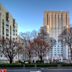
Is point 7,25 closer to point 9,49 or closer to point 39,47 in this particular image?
point 39,47

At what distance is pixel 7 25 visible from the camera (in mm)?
129375

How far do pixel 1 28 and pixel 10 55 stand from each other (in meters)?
47.4

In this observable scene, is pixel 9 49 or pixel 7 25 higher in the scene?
pixel 7 25

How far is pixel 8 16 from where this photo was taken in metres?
131

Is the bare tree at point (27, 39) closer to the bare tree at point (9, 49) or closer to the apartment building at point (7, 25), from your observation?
the bare tree at point (9, 49)

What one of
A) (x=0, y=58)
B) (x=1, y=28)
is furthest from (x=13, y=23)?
(x=0, y=58)

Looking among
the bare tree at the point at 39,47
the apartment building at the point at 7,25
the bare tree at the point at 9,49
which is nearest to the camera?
the bare tree at the point at 9,49

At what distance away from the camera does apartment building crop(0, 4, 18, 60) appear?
120500 mm

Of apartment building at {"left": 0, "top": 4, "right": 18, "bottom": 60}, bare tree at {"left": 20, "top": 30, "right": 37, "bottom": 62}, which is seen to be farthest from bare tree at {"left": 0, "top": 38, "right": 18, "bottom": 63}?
apartment building at {"left": 0, "top": 4, "right": 18, "bottom": 60}

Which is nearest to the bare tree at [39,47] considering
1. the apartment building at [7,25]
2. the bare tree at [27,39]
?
the bare tree at [27,39]

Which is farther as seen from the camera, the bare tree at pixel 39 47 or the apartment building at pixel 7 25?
the apartment building at pixel 7 25

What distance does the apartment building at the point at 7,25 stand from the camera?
12050 centimetres

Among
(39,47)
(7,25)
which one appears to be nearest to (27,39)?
(39,47)

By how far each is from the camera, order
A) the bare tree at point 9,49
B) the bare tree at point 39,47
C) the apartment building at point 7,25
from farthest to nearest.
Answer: the apartment building at point 7,25
the bare tree at point 39,47
the bare tree at point 9,49
